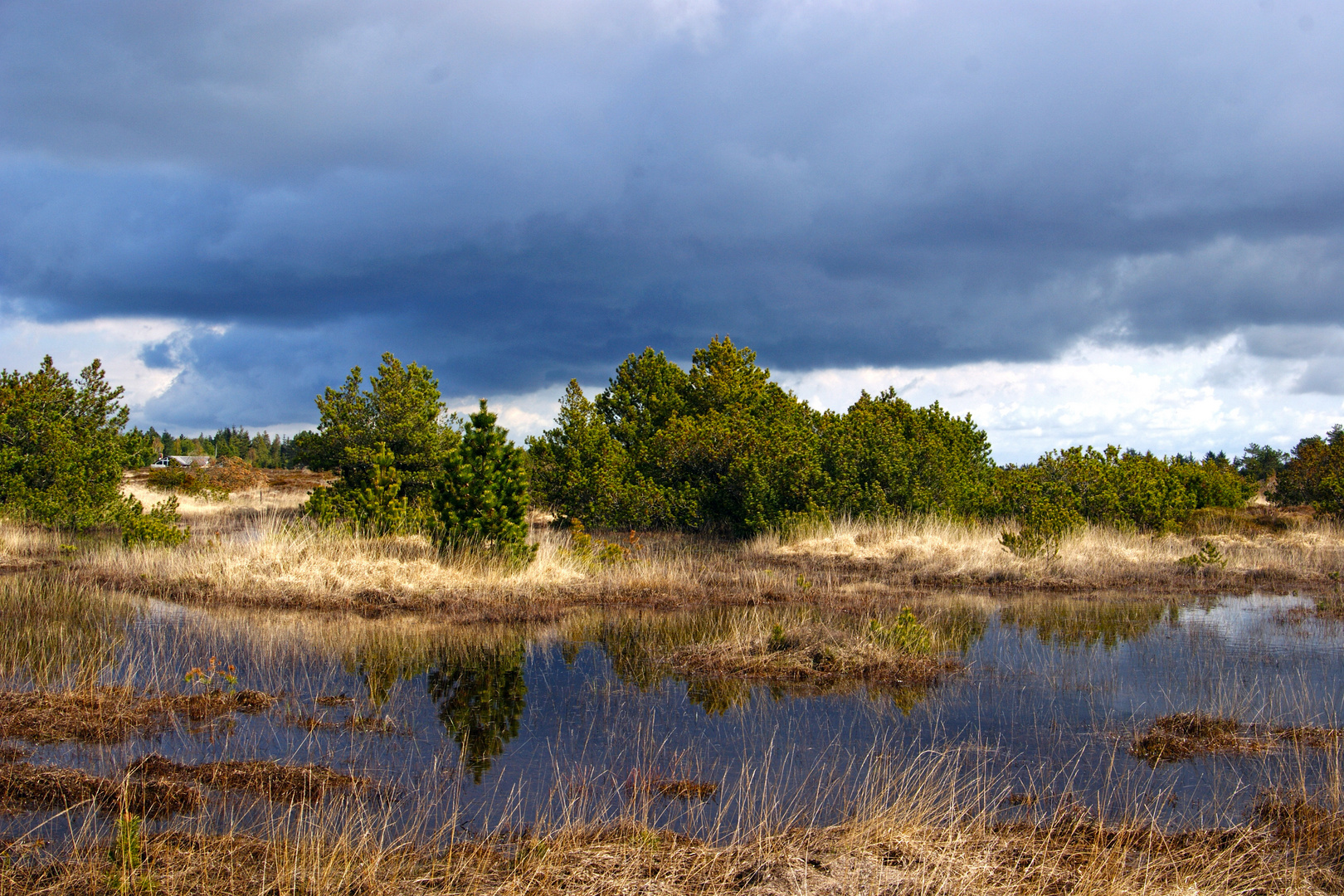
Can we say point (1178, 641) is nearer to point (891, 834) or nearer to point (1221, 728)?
point (1221, 728)

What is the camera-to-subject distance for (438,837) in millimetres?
5516

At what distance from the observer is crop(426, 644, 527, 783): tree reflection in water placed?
303 inches

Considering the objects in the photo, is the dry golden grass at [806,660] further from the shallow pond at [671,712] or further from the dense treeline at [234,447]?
the dense treeline at [234,447]

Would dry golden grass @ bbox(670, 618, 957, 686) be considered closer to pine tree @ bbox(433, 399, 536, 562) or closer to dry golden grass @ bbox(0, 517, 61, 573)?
pine tree @ bbox(433, 399, 536, 562)

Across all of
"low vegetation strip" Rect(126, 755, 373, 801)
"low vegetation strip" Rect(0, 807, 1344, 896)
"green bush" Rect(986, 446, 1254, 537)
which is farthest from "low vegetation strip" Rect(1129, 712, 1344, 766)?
"green bush" Rect(986, 446, 1254, 537)

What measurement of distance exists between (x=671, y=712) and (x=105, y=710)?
16.8 feet

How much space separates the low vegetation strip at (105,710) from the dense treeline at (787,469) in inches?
675

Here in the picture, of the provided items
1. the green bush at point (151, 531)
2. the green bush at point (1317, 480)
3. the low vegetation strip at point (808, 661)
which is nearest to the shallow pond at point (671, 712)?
the low vegetation strip at point (808, 661)

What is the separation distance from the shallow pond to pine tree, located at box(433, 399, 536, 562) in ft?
13.2

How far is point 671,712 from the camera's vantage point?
884 cm

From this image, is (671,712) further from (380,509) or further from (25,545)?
(25,545)

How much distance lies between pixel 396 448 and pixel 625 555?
11.1 metres

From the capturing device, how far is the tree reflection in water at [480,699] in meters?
7.69

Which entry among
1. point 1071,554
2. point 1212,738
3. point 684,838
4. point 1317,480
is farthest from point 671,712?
point 1317,480
